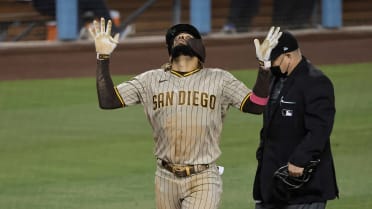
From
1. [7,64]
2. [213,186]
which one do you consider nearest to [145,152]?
[213,186]

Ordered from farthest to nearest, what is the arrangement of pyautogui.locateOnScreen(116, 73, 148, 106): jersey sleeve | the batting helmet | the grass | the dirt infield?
the dirt infield, the grass, pyautogui.locateOnScreen(116, 73, 148, 106): jersey sleeve, the batting helmet

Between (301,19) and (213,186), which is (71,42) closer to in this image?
(301,19)

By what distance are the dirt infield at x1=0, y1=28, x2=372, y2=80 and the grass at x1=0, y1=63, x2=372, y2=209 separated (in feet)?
4.09

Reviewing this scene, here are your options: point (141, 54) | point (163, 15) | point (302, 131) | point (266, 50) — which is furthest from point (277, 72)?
point (163, 15)

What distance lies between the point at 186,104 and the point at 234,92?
29 cm

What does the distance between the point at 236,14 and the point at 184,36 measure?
41.3 ft

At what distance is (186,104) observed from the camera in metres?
5.84

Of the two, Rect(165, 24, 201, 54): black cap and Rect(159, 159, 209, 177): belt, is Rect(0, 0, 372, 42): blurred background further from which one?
Rect(159, 159, 209, 177): belt

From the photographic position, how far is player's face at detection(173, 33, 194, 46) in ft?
19.2

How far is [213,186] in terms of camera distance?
5.82 metres

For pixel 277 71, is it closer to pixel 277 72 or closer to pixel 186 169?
pixel 277 72

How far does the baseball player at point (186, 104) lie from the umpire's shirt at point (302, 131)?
142mm

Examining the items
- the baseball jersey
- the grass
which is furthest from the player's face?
the grass

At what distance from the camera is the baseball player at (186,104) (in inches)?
229
